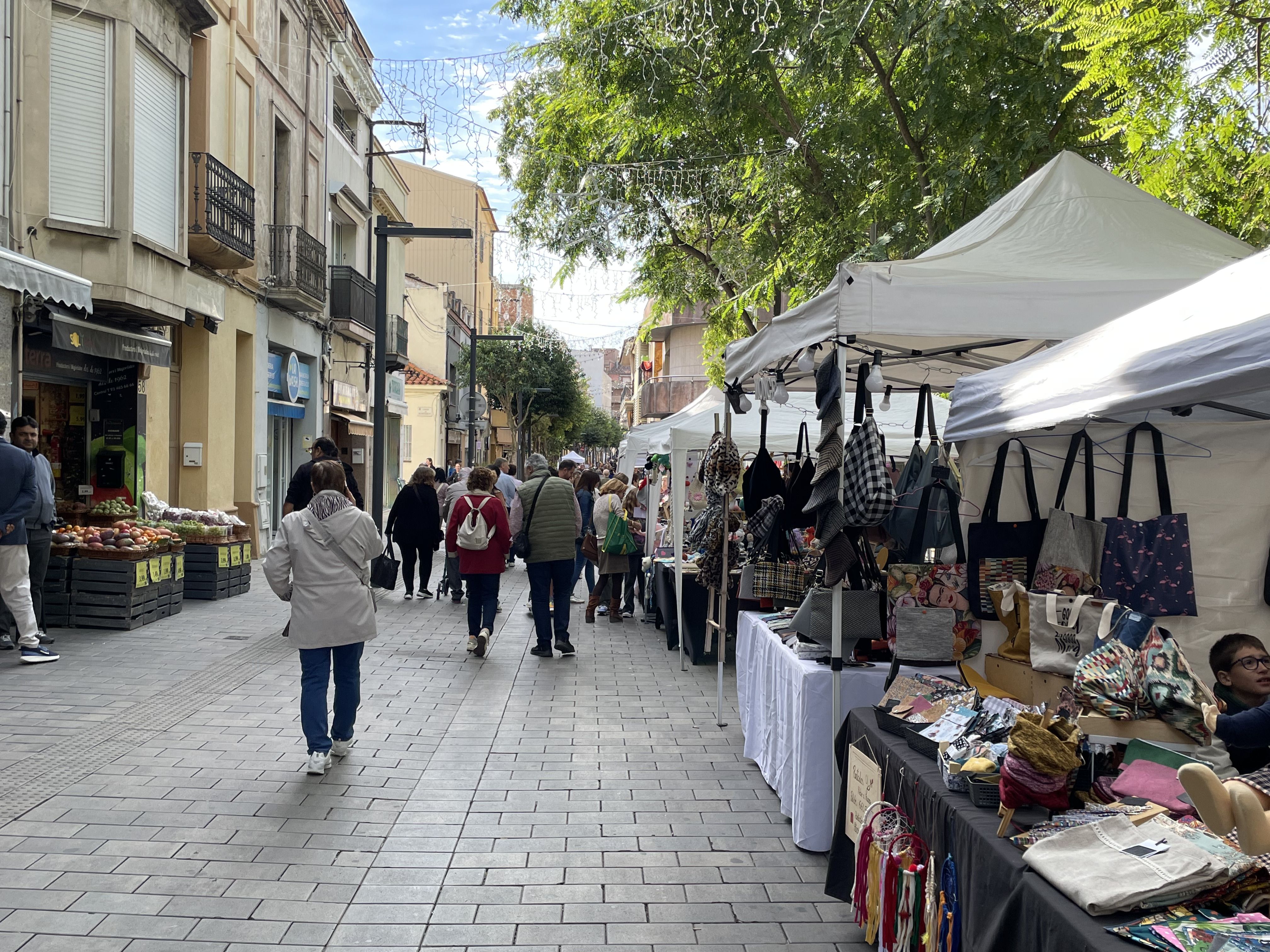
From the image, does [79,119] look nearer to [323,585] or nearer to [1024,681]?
[323,585]

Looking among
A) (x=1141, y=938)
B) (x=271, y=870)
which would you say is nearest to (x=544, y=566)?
(x=271, y=870)

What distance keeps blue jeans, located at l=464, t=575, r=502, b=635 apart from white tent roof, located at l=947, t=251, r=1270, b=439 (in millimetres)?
5942

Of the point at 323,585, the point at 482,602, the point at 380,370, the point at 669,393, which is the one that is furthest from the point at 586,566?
the point at 669,393

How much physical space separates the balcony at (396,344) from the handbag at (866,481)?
21.9 meters

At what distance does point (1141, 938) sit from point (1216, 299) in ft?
6.25

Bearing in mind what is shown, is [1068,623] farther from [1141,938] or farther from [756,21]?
[756,21]

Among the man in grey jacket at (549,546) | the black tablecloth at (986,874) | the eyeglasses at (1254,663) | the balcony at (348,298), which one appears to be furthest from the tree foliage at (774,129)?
the balcony at (348,298)

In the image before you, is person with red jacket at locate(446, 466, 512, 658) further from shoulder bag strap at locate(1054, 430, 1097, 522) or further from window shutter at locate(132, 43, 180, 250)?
window shutter at locate(132, 43, 180, 250)

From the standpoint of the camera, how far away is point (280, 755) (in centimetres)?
627

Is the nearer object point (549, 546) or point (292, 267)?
point (549, 546)

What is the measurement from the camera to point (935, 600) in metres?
4.82

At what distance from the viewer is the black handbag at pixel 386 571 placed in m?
11.6

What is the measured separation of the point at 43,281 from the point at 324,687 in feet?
16.3

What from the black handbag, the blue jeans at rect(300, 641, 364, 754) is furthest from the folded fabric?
the black handbag
